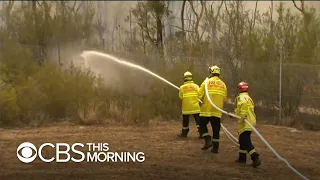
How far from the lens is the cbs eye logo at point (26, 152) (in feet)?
28.4

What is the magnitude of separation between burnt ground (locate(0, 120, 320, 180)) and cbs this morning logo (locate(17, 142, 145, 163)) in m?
0.19

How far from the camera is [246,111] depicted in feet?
27.3

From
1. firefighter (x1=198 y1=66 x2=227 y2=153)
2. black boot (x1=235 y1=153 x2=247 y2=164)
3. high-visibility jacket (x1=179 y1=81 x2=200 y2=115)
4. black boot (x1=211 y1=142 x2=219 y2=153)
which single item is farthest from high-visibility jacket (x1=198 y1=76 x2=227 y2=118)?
high-visibility jacket (x1=179 y1=81 x2=200 y2=115)

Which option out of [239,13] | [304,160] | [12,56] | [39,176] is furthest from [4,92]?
[239,13]

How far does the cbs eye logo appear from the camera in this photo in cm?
866

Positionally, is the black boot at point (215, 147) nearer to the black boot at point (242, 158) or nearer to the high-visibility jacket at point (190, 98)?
the black boot at point (242, 158)

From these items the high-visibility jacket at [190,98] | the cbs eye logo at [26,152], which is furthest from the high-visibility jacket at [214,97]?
the cbs eye logo at [26,152]

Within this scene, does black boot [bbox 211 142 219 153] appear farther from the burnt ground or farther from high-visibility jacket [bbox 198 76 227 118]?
high-visibility jacket [bbox 198 76 227 118]

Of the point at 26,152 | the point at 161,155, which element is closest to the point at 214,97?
the point at 161,155

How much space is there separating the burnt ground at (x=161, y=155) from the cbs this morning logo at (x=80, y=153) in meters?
0.19

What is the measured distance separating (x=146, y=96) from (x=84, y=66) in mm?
3215

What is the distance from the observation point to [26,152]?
9.38 meters

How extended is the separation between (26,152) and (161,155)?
2.79 meters

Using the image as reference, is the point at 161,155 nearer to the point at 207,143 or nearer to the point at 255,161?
the point at 207,143
